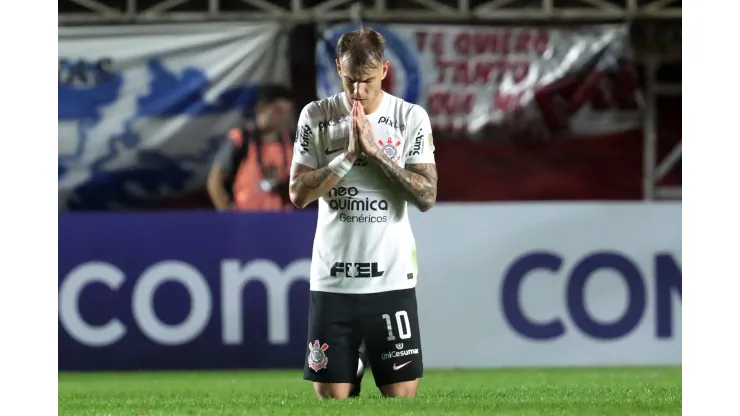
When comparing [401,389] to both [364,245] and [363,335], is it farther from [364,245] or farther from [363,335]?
[364,245]

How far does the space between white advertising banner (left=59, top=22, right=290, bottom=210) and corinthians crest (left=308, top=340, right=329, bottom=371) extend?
7.60 metres

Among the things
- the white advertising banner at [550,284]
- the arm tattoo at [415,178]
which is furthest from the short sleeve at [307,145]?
the white advertising banner at [550,284]

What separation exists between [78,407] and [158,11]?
863 cm

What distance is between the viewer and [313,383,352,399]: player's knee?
5.88 m

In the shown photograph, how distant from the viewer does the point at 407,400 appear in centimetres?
550

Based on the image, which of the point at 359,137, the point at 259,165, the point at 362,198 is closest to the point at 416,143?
the point at 362,198

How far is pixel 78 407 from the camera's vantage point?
582cm

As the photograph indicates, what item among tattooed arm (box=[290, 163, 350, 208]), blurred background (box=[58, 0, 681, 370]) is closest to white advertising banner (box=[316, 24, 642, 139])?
blurred background (box=[58, 0, 681, 370])

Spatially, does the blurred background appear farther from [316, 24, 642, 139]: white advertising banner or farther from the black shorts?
the black shorts

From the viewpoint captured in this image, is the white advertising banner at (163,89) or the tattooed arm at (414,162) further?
the white advertising banner at (163,89)

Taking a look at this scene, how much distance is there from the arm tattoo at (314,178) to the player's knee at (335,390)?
933 mm

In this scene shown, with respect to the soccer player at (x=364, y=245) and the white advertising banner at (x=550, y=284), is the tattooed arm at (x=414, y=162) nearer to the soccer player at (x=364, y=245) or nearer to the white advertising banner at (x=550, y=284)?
the soccer player at (x=364, y=245)

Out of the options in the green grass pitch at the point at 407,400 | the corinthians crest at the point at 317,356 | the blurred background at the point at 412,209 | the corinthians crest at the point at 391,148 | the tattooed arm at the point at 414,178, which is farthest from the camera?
the blurred background at the point at 412,209

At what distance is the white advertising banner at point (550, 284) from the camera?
32.3 feet
